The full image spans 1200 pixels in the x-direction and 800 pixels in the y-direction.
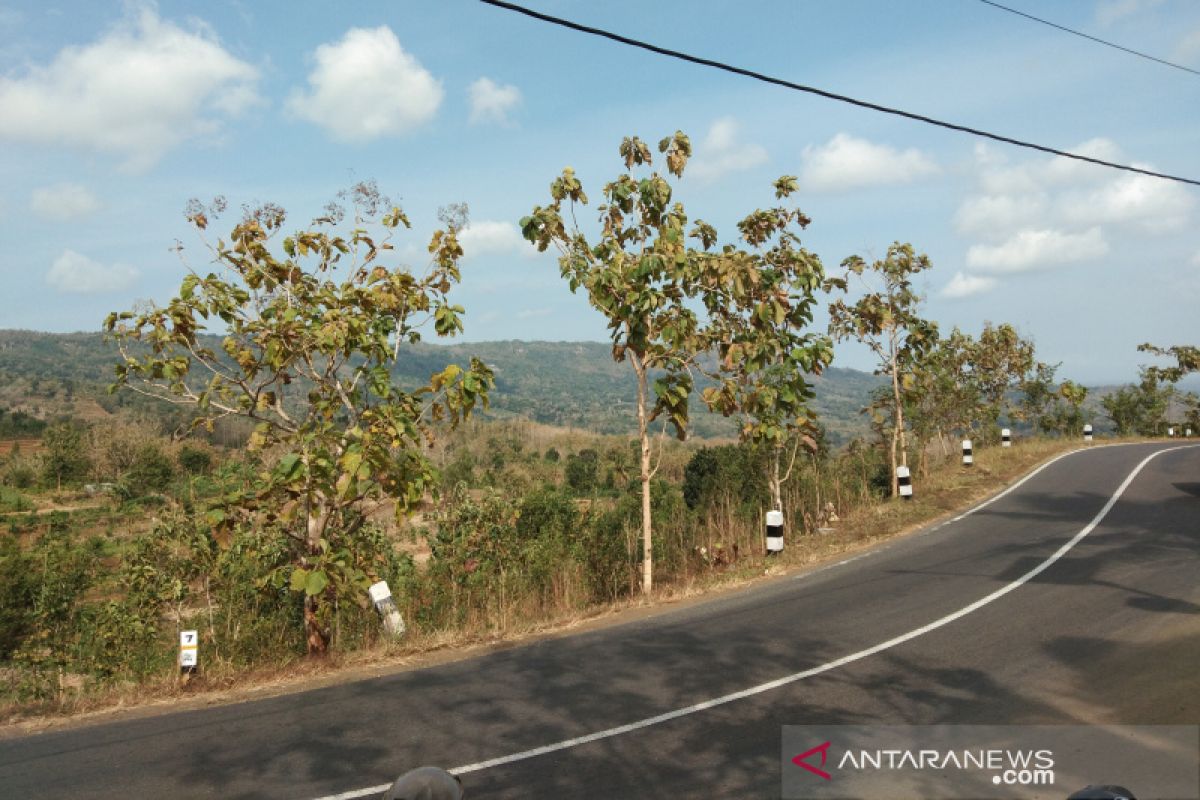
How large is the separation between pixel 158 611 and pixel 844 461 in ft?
64.1

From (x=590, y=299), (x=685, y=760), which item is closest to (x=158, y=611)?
(x=590, y=299)

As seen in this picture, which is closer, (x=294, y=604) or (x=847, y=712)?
(x=847, y=712)

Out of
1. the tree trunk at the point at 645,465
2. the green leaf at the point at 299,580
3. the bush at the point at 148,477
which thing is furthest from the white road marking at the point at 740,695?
the bush at the point at 148,477

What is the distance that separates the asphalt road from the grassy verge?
569mm

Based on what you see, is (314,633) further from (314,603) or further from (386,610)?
(386,610)

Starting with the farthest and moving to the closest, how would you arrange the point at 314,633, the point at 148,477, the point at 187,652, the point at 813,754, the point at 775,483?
the point at 148,477, the point at 775,483, the point at 314,633, the point at 187,652, the point at 813,754

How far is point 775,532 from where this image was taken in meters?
14.0

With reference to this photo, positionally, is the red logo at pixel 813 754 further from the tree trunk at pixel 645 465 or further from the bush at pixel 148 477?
the bush at pixel 148 477

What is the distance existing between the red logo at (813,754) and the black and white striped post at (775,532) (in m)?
8.31

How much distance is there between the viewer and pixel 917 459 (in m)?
24.7

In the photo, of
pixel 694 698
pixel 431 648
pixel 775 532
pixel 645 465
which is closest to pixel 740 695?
pixel 694 698

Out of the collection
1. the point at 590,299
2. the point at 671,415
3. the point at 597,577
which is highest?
the point at 590,299

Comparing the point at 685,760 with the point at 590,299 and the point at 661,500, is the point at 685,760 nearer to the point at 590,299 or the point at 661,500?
the point at 590,299

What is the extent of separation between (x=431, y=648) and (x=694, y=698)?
362 centimetres
